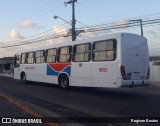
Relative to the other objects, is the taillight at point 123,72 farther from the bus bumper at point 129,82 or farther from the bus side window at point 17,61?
the bus side window at point 17,61

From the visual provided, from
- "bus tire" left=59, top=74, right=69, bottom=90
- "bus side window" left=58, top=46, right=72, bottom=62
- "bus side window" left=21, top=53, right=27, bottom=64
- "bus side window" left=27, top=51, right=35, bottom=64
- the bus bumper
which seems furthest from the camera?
"bus side window" left=21, top=53, right=27, bottom=64

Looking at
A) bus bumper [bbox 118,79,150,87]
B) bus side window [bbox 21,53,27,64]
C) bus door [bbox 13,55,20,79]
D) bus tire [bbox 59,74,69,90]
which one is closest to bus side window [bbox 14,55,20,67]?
bus door [bbox 13,55,20,79]

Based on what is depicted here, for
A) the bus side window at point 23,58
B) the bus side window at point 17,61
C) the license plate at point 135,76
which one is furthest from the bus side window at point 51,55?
the license plate at point 135,76

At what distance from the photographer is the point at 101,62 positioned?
1588 centimetres

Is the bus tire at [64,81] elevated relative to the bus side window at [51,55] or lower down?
lower down

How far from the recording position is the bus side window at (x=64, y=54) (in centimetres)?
1898

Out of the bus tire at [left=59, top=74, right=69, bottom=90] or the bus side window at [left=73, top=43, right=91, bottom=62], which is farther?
the bus tire at [left=59, top=74, right=69, bottom=90]

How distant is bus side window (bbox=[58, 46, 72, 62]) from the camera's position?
19.0 meters

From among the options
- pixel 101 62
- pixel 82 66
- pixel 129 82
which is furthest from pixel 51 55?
pixel 129 82

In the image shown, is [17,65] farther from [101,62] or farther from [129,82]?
[129,82]

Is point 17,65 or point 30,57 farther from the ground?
point 30,57

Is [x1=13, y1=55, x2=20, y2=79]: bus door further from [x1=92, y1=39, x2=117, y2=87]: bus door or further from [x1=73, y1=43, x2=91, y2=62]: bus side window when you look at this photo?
[x1=92, y1=39, x2=117, y2=87]: bus door

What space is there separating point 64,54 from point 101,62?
425cm

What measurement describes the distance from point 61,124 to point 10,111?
8.48ft
